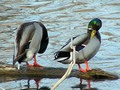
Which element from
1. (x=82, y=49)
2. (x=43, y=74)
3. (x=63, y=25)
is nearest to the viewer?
(x=43, y=74)

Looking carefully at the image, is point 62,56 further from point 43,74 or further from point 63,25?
point 63,25

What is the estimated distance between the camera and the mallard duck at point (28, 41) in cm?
905

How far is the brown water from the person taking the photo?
29.5ft

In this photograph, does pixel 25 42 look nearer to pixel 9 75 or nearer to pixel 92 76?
pixel 9 75

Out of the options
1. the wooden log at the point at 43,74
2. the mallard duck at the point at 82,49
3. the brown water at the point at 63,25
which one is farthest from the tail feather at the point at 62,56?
the brown water at the point at 63,25

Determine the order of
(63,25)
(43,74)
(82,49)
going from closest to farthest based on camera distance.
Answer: (43,74), (82,49), (63,25)

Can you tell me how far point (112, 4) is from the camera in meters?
17.0

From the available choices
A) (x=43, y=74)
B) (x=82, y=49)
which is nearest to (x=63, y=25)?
(x=82, y=49)

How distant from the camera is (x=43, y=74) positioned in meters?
9.15

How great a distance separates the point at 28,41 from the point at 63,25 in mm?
5333

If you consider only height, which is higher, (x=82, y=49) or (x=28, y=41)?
(x=28, y=41)

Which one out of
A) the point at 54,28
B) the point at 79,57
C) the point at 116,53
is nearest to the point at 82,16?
the point at 54,28

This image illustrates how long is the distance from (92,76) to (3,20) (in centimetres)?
688

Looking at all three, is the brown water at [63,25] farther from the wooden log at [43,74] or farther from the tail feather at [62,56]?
the tail feather at [62,56]
